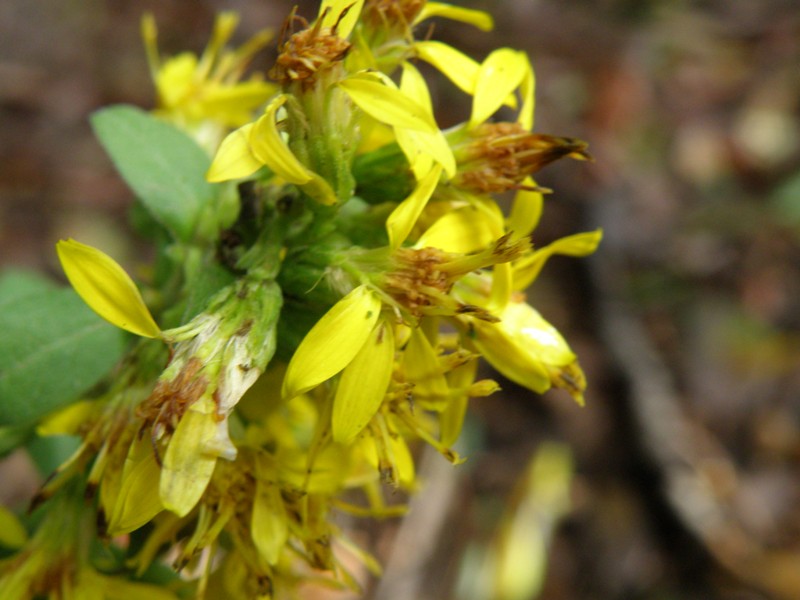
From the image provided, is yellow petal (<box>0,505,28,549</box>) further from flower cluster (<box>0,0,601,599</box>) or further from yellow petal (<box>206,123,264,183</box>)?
yellow petal (<box>206,123,264,183</box>)

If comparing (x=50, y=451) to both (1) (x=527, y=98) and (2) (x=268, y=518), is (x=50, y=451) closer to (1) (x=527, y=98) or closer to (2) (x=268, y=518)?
(2) (x=268, y=518)

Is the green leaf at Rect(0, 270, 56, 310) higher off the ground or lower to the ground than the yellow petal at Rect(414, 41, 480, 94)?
lower

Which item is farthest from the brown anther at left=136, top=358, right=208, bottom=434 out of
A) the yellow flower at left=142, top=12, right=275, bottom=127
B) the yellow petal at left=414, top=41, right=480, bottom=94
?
the yellow flower at left=142, top=12, right=275, bottom=127

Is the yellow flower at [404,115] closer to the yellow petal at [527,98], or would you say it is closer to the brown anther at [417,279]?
the brown anther at [417,279]

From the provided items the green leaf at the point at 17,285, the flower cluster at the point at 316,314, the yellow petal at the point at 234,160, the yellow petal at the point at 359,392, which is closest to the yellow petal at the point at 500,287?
the flower cluster at the point at 316,314

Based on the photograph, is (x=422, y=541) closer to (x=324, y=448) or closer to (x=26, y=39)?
(x=324, y=448)

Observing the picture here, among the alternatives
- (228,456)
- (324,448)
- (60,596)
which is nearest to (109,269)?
(228,456)
